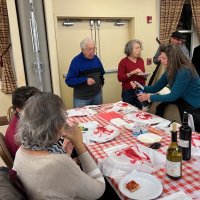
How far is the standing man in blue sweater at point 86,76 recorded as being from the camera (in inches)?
102

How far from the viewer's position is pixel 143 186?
0.98 metres

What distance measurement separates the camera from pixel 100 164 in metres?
1.18

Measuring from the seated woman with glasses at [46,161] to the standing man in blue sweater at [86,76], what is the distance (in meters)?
1.65

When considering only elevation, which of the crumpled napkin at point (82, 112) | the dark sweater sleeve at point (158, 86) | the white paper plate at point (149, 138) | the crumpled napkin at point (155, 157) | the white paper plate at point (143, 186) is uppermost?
the dark sweater sleeve at point (158, 86)

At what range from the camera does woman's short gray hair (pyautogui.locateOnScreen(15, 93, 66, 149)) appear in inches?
35.4

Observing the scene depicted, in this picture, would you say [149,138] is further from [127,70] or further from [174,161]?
[127,70]

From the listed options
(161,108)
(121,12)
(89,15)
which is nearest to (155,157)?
(161,108)

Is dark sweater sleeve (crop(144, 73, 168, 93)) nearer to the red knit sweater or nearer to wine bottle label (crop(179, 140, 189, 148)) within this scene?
the red knit sweater

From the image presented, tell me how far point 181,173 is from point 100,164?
0.42m

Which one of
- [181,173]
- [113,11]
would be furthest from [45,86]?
[181,173]

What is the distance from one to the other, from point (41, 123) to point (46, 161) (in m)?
0.16

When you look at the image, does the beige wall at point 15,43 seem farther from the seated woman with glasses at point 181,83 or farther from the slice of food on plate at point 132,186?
the slice of food on plate at point 132,186

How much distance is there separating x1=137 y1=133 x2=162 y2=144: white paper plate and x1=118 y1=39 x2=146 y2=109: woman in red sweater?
147cm

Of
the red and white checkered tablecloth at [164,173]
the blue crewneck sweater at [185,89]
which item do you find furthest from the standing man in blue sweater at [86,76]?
the red and white checkered tablecloth at [164,173]
